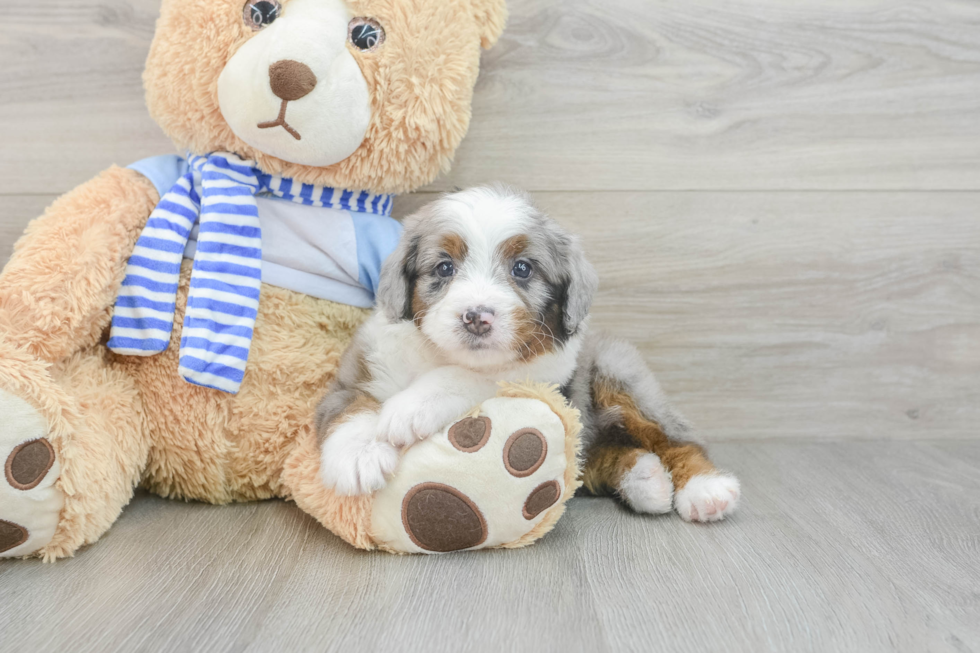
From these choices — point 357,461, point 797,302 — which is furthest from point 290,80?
point 797,302

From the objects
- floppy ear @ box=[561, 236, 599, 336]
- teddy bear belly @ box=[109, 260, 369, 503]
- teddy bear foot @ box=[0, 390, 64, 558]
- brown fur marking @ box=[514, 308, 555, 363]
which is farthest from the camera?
teddy bear belly @ box=[109, 260, 369, 503]

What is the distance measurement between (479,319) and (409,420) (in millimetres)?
252

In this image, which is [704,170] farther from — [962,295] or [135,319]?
[135,319]

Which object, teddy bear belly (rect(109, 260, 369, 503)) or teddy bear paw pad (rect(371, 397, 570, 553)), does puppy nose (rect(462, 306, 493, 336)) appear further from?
teddy bear belly (rect(109, 260, 369, 503))

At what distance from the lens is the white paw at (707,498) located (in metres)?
1.71

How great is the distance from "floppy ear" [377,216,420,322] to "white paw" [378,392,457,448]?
23 centimetres

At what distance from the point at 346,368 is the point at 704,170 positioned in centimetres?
130

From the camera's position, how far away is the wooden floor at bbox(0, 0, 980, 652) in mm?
1947

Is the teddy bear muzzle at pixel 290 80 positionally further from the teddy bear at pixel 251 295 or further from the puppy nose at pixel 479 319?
the puppy nose at pixel 479 319

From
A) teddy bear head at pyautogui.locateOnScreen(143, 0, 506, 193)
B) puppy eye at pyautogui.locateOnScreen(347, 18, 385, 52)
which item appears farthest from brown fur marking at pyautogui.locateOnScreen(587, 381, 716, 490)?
puppy eye at pyautogui.locateOnScreen(347, 18, 385, 52)

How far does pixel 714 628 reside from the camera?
1.27 meters

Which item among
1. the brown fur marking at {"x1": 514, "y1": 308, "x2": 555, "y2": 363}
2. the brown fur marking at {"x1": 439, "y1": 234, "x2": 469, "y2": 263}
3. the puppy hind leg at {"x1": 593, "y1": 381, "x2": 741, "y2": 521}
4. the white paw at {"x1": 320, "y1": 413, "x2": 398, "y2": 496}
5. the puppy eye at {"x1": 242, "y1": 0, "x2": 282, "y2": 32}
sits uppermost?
the puppy eye at {"x1": 242, "y1": 0, "x2": 282, "y2": 32}

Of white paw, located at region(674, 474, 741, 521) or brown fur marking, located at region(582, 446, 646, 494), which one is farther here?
brown fur marking, located at region(582, 446, 646, 494)

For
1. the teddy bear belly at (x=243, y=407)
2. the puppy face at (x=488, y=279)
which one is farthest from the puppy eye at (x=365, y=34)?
the teddy bear belly at (x=243, y=407)
